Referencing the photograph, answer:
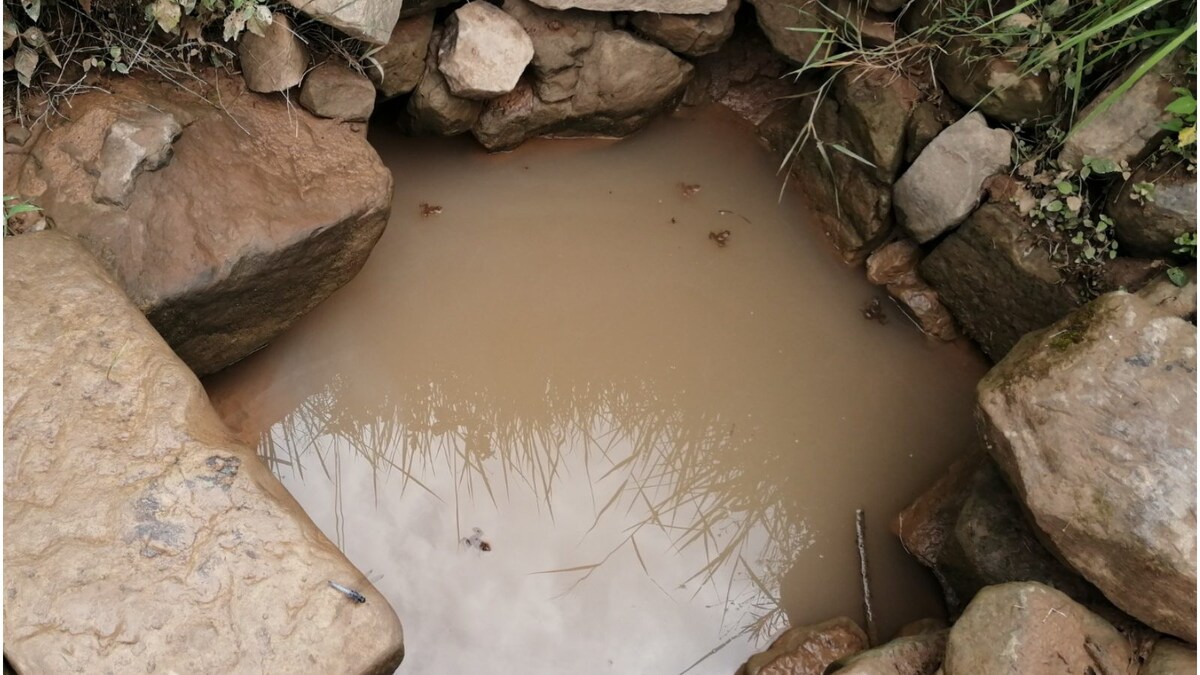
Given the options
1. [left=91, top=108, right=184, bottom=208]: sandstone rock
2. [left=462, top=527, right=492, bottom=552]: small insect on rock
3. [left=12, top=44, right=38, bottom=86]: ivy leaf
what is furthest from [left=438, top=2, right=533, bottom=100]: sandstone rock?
[left=462, top=527, right=492, bottom=552]: small insect on rock

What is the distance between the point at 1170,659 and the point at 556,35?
2.62 meters

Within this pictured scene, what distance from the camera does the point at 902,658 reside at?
2.42m

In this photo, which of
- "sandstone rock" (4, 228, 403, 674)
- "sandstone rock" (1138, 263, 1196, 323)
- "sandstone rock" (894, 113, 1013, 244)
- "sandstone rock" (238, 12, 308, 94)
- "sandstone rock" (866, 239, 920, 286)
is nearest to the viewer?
"sandstone rock" (4, 228, 403, 674)

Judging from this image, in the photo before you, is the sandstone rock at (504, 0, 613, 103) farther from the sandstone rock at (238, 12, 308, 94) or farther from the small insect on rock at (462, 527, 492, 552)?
the small insect on rock at (462, 527, 492, 552)

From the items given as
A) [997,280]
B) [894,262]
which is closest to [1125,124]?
[997,280]

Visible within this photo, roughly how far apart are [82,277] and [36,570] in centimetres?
72

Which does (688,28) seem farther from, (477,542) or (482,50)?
(477,542)

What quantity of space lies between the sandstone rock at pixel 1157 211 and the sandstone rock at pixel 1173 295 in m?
0.11

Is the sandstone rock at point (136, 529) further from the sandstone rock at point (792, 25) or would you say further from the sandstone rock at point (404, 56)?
the sandstone rock at point (792, 25)

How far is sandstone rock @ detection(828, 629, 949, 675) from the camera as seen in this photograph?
7.81ft

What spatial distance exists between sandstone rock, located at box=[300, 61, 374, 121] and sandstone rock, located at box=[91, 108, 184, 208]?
0.49 meters

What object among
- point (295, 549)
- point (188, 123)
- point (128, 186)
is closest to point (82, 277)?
point (128, 186)

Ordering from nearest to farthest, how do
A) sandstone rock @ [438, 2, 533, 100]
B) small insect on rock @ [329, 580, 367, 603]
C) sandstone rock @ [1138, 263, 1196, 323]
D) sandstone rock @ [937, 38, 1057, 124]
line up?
small insect on rock @ [329, 580, 367, 603] → sandstone rock @ [1138, 263, 1196, 323] → sandstone rock @ [937, 38, 1057, 124] → sandstone rock @ [438, 2, 533, 100]

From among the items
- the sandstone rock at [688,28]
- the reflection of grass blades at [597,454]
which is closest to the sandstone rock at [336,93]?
the reflection of grass blades at [597,454]
